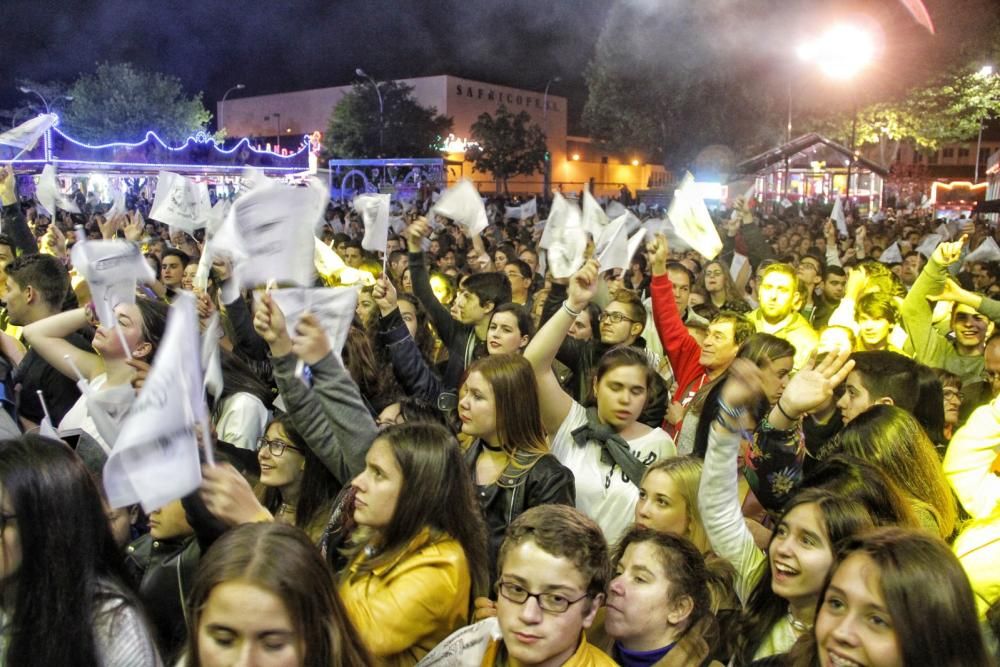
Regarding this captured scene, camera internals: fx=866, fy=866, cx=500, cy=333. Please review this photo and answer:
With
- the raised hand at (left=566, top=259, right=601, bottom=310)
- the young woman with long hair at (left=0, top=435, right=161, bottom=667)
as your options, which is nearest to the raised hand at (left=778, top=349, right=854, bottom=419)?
the raised hand at (left=566, top=259, right=601, bottom=310)

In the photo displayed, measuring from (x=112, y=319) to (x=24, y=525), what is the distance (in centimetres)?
215

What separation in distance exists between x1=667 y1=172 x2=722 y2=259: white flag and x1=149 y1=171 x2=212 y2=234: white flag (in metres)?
4.37

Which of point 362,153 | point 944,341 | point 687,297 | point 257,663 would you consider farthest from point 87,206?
point 362,153

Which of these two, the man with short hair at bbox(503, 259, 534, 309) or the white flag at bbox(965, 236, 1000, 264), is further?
the white flag at bbox(965, 236, 1000, 264)

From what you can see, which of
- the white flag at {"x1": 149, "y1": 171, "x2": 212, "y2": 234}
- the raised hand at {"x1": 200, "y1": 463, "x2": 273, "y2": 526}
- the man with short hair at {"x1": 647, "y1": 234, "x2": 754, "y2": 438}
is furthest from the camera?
the white flag at {"x1": 149, "y1": 171, "x2": 212, "y2": 234}

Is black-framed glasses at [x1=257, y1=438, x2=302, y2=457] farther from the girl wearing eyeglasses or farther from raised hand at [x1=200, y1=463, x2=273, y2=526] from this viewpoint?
the girl wearing eyeglasses

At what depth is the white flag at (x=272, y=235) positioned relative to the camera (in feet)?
11.4

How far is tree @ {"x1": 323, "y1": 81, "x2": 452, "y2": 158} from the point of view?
5184 centimetres

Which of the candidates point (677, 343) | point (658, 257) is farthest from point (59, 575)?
point (658, 257)

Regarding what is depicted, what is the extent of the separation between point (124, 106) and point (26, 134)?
50884 millimetres

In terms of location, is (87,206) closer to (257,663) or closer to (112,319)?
(112,319)

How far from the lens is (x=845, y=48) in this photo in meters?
27.3

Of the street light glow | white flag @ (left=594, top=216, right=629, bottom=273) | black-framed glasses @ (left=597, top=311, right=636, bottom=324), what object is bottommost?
black-framed glasses @ (left=597, top=311, right=636, bottom=324)

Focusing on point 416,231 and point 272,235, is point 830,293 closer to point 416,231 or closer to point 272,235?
point 416,231
